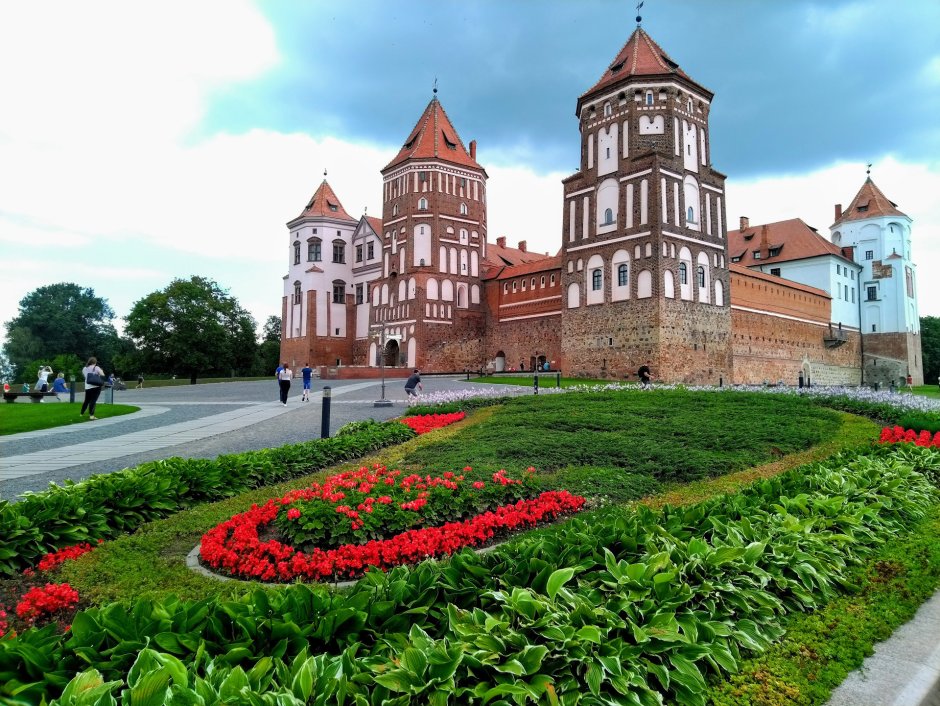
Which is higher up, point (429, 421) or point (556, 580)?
point (429, 421)

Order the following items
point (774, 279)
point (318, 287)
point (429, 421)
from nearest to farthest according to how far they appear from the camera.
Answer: point (429, 421)
point (774, 279)
point (318, 287)

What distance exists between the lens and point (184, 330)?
54500 millimetres

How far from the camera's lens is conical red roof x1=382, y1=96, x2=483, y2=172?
1918 inches

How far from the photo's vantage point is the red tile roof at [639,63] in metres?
35.4

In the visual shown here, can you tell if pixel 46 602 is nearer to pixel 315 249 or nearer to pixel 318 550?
pixel 318 550

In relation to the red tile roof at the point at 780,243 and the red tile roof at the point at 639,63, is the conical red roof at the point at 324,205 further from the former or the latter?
the red tile roof at the point at 780,243

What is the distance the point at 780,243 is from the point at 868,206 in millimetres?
13111

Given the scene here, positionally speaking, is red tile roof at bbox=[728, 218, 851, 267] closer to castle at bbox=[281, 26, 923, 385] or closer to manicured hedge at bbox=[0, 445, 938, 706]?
castle at bbox=[281, 26, 923, 385]

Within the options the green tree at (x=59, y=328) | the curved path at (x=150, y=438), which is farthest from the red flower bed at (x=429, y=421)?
the green tree at (x=59, y=328)

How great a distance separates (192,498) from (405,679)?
224 inches

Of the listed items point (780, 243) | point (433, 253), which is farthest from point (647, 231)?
point (780, 243)

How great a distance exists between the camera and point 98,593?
453cm

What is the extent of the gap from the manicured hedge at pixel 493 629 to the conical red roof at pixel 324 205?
177ft

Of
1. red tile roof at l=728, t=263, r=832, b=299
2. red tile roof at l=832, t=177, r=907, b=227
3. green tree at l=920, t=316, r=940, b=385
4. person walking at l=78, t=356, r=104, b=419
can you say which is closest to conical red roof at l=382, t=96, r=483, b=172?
red tile roof at l=728, t=263, r=832, b=299
